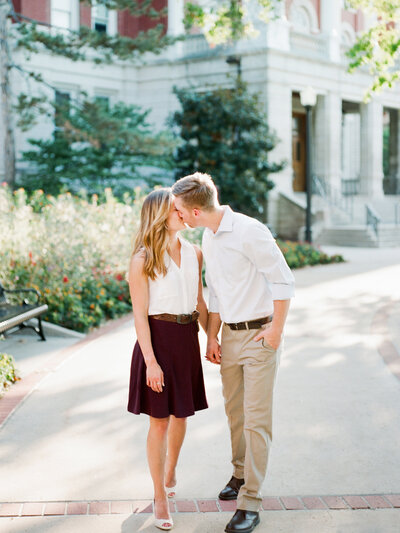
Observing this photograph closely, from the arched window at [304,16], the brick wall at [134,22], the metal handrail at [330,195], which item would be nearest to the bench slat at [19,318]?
the metal handrail at [330,195]

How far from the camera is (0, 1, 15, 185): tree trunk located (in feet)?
61.6

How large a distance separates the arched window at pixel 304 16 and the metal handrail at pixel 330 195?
730cm

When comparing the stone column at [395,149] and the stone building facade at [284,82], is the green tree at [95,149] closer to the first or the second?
the stone building facade at [284,82]

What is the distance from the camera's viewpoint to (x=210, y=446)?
498 cm

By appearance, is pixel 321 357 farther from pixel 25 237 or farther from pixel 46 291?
pixel 25 237

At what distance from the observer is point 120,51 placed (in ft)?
63.2

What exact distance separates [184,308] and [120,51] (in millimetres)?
16600

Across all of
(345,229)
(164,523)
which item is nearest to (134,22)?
(345,229)

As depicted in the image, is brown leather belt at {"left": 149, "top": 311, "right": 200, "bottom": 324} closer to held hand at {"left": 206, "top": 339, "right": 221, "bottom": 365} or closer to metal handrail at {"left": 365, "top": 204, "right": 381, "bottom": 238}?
held hand at {"left": 206, "top": 339, "right": 221, "bottom": 365}

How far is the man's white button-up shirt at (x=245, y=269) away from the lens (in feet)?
12.3

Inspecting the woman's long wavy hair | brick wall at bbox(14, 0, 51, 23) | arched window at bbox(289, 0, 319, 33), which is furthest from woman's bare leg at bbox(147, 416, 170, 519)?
arched window at bbox(289, 0, 319, 33)

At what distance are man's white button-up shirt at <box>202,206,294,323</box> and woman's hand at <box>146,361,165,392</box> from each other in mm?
460

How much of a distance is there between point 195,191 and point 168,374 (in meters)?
0.97

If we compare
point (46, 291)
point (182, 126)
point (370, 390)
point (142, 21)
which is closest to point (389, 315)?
point (370, 390)
